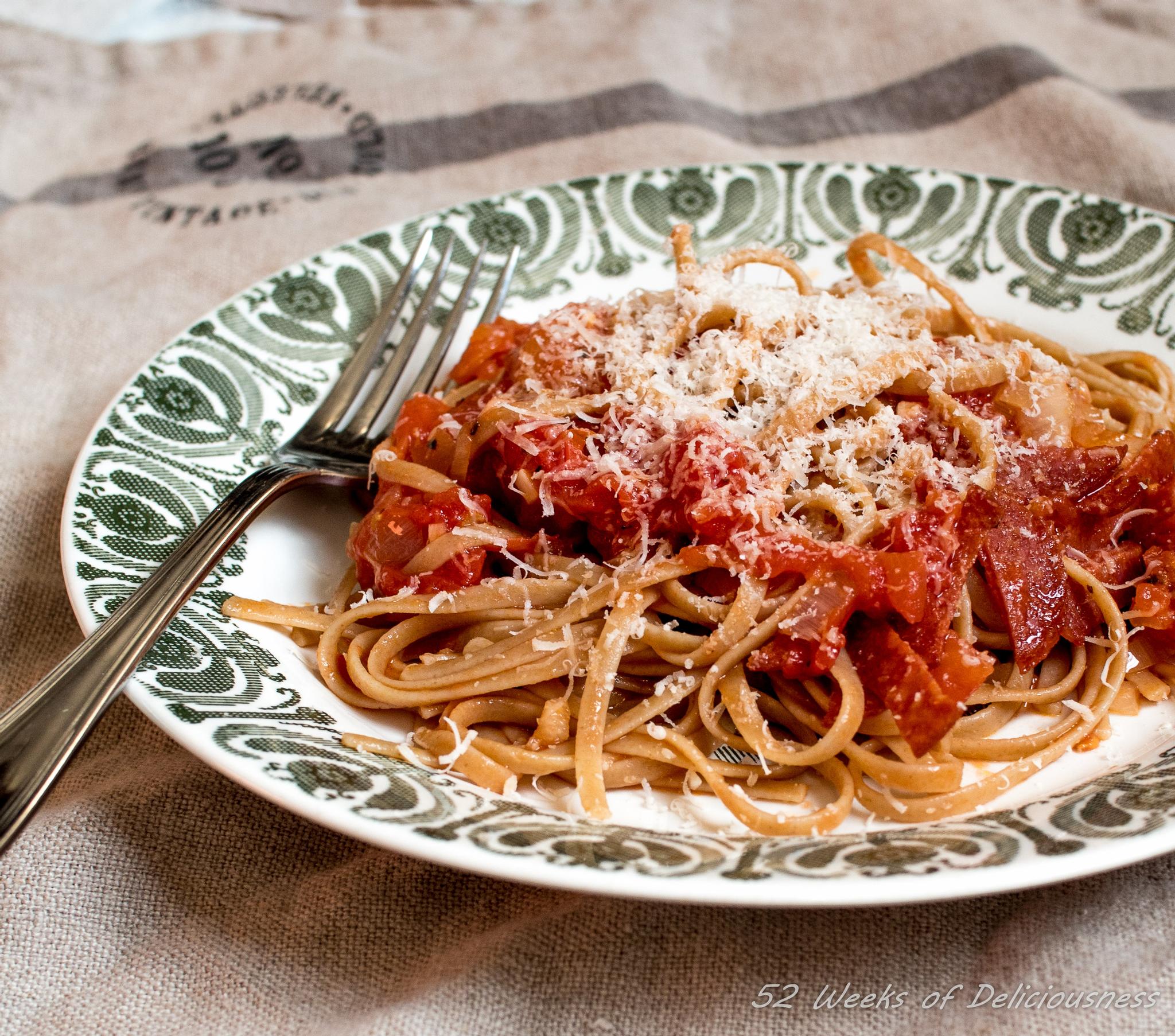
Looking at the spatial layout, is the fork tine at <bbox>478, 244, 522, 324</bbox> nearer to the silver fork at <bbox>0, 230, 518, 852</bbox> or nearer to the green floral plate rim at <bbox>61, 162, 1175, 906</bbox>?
the silver fork at <bbox>0, 230, 518, 852</bbox>

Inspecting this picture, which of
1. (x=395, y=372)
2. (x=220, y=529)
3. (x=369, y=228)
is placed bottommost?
(x=369, y=228)

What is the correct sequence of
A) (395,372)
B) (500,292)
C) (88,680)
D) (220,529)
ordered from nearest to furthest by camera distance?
(88,680) < (220,529) < (395,372) < (500,292)

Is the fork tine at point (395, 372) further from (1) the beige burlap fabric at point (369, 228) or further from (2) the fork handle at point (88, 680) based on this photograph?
(1) the beige burlap fabric at point (369, 228)

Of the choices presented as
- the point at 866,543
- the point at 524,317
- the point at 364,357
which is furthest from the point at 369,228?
the point at 866,543

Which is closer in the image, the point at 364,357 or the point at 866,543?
the point at 866,543

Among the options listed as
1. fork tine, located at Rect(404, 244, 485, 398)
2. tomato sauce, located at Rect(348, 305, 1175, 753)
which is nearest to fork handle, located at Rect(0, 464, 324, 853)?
tomato sauce, located at Rect(348, 305, 1175, 753)

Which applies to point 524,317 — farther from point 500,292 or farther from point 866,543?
point 866,543
